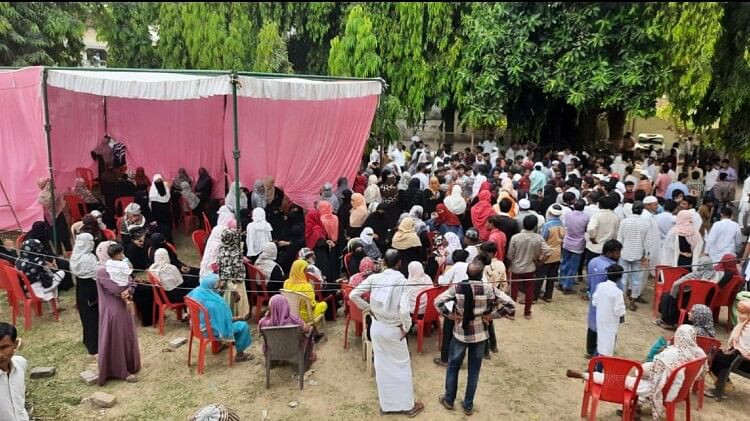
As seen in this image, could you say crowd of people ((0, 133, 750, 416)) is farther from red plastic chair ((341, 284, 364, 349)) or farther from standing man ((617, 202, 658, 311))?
red plastic chair ((341, 284, 364, 349))

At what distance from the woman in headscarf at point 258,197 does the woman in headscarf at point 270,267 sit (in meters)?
2.18

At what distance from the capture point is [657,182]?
10.3m

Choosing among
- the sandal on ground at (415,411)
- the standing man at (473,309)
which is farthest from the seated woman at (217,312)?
the standing man at (473,309)

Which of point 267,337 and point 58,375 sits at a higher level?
point 267,337

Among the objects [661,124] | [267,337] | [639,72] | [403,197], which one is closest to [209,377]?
[267,337]

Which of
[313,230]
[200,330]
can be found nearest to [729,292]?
[313,230]

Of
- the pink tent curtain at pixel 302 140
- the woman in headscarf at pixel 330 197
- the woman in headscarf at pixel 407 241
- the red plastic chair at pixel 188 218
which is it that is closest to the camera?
the woman in headscarf at pixel 407 241

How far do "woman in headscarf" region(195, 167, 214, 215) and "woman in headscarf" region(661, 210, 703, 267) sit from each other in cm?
664

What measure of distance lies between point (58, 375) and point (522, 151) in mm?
10683

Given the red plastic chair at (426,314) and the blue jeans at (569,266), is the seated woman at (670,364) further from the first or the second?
the blue jeans at (569,266)

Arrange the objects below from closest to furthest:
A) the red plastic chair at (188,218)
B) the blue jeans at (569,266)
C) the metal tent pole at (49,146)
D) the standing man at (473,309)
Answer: the standing man at (473,309)
the metal tent pole at (49,146)
the blue jeans at (569,266)
the red plastic chair at (188,218)

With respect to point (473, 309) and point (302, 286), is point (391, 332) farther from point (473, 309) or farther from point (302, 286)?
point (302, 286)

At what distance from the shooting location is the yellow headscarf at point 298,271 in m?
5.55

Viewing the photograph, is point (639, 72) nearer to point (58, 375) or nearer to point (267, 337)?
point (267, 337)
